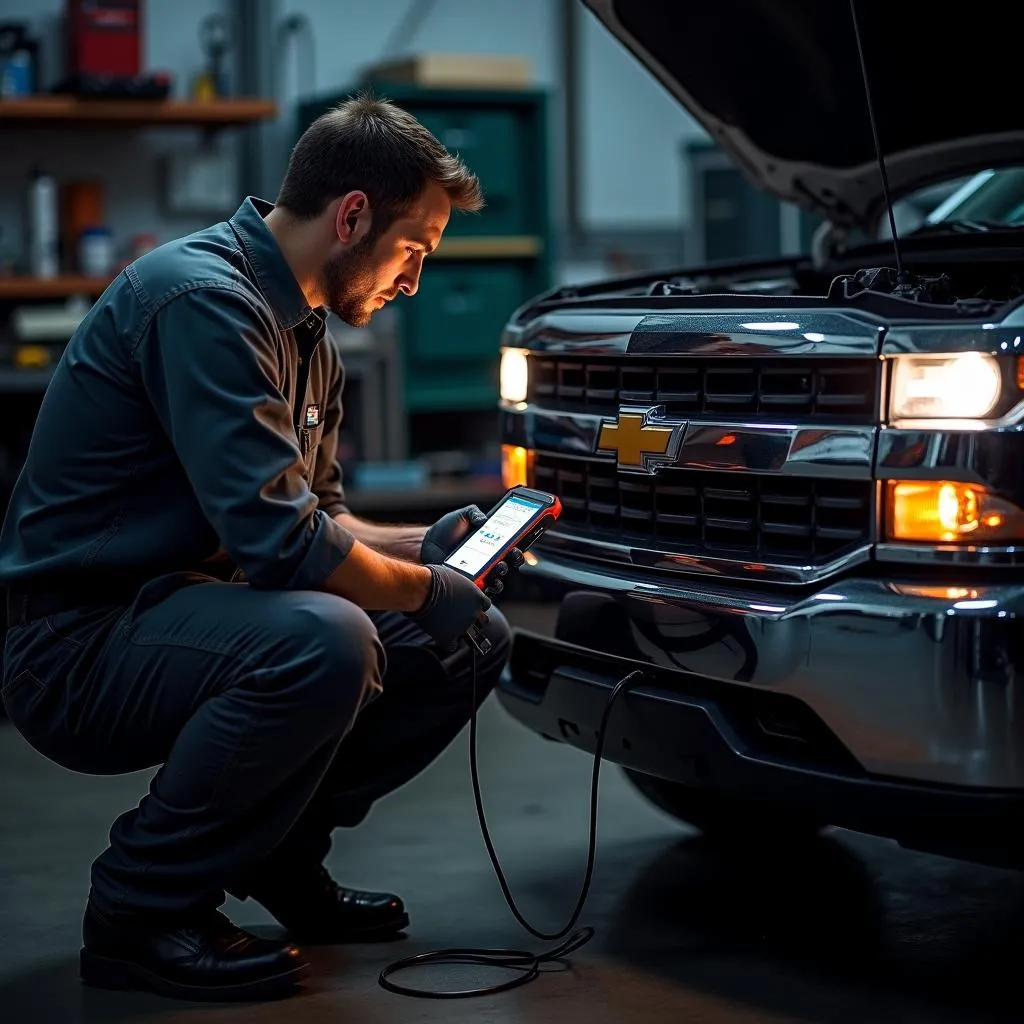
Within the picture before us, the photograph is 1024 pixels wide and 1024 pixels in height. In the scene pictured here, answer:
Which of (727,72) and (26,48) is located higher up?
(26,48)

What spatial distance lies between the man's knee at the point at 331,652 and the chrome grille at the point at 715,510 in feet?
1.65

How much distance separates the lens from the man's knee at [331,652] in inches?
93.0

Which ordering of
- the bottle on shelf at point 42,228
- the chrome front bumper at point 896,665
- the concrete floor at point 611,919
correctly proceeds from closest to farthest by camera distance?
the chrome front bumper at point 896,665
the concrete floor at point 611,919
the bottle on shelf at point 42,228

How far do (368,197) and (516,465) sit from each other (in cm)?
68

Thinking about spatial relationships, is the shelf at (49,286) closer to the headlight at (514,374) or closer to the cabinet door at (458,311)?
the cabinet door at (458,311)

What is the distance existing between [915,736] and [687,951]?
0.65 m

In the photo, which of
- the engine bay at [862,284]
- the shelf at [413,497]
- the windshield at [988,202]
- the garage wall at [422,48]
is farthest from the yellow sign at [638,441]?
the garage wall at [422,48]

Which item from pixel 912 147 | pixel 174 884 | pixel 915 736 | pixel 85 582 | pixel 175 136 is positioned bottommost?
pixel 174 884

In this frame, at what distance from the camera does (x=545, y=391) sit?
2.92 metres

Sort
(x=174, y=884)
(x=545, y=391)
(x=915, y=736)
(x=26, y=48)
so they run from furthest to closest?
(x=26, y=48)
(x=545, y=391)
(x=174, y=884)
(x=915, y=736)

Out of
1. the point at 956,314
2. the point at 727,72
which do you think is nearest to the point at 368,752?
the point at 956,314

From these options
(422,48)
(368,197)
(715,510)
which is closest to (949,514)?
(715,510)

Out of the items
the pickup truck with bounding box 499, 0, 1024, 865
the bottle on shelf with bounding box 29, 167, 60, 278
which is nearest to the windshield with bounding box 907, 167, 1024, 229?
the pickup truck with bounding box 499, 0, 1024, 865

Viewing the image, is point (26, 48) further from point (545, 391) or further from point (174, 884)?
point (174, 884)
